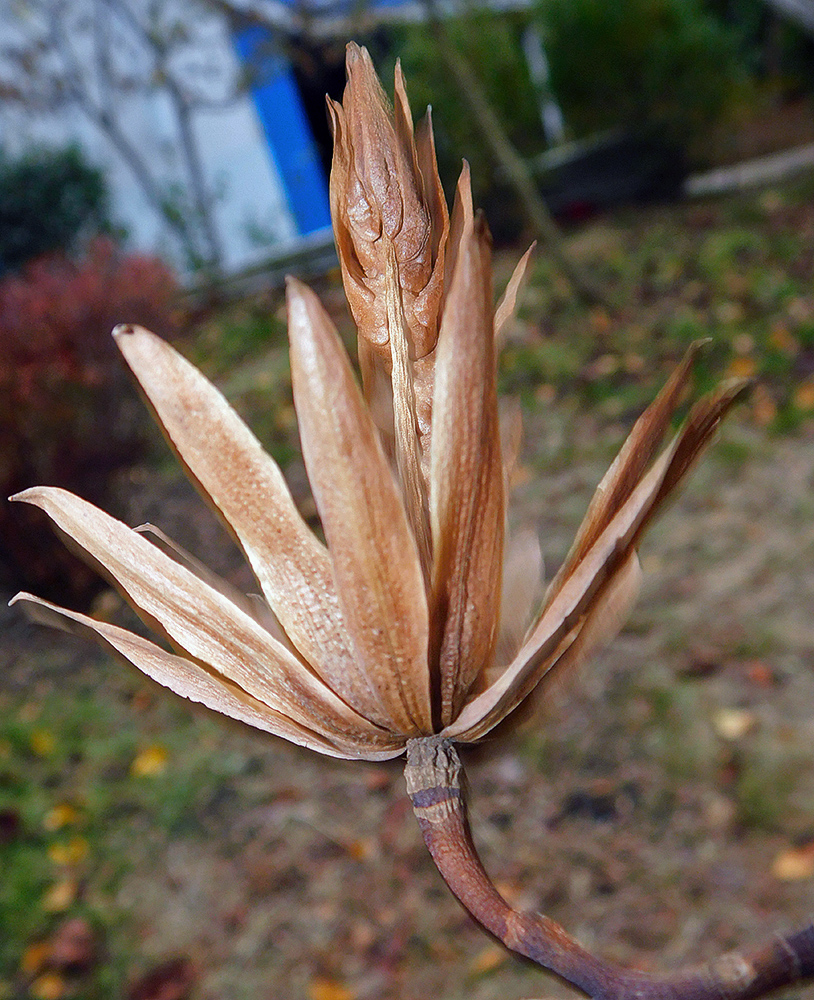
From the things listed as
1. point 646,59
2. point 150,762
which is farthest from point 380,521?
point 646,59

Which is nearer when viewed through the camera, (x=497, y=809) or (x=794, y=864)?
(x=794, y=864)

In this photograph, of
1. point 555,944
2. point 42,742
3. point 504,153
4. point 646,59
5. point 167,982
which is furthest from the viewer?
point 646,59

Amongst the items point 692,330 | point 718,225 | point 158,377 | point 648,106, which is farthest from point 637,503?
point 648,106

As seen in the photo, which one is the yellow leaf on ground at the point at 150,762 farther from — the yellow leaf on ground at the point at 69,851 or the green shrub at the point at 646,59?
the green shrub at the point at 646,59

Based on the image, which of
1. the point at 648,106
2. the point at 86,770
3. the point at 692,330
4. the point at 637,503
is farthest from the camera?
the point at 648,106

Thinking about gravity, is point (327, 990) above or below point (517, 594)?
below

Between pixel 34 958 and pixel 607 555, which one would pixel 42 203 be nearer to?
A: pixel 34 958

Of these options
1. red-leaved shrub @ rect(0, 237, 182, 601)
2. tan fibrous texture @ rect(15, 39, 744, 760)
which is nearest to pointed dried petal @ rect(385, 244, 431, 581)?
tan fibrous texture @ rect(15, 39, 744, 760)

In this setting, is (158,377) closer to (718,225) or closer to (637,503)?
(637,503)
